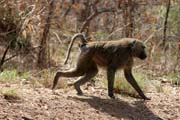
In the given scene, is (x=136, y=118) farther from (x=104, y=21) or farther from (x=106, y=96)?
(x=104, y=21)

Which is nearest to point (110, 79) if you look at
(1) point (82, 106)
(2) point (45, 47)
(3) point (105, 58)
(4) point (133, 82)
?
(3) point (105, 58)

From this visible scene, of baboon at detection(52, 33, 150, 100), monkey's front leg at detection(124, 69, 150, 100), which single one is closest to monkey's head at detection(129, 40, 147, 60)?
baboon at detection(52, 33, 150, 100)

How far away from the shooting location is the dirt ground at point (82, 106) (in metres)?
6.25

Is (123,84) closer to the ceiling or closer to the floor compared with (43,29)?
closer to the floor

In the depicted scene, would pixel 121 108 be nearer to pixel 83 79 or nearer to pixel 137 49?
pixel 83 79

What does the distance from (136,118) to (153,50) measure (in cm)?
373

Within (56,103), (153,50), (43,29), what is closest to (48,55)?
(43,29)

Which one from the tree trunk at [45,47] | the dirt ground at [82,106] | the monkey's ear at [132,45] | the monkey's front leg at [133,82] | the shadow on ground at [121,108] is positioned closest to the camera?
the dirt ground at [82,106]

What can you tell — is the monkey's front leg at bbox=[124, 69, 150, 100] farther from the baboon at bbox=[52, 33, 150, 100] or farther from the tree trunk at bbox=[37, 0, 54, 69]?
the tree trunk at bbox=[37, 0, 54, 69]

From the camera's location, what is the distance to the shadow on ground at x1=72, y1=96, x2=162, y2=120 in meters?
6.95

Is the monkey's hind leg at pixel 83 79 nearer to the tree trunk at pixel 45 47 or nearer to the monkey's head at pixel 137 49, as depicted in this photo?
the monkey's head at pixel 137 49

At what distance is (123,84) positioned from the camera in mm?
8203

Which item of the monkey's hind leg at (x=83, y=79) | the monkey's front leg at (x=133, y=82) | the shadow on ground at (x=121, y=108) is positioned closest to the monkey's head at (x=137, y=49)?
the monkey's front leg at (x=133, y=82)

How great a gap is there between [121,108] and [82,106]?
2.06 feet
